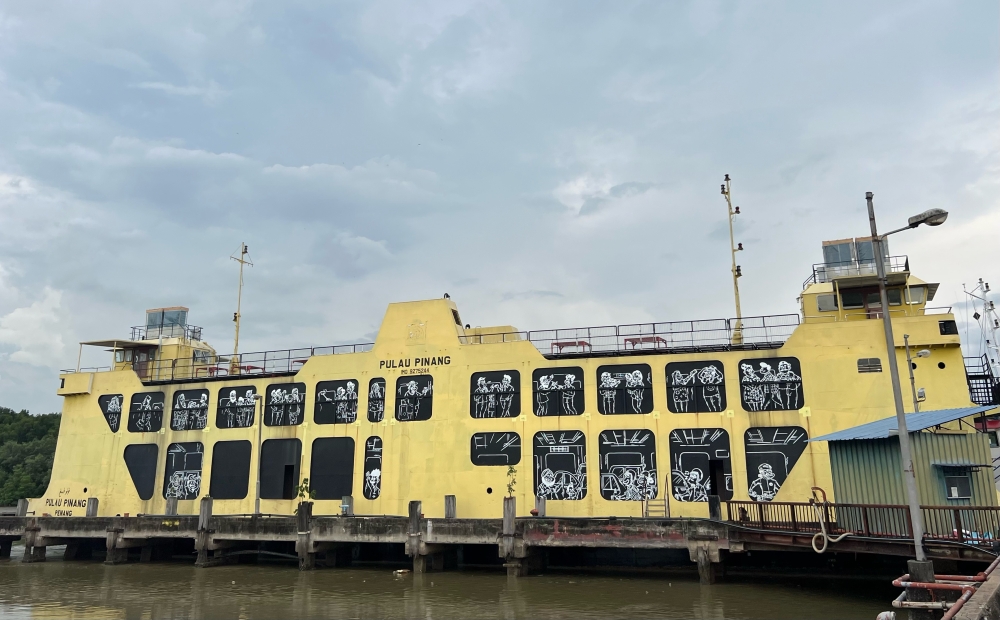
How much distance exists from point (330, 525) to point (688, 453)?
16.6m

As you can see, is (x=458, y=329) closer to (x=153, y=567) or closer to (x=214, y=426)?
(x=214, y=426)

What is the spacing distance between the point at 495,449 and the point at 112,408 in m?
25.1

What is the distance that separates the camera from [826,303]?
34.3m

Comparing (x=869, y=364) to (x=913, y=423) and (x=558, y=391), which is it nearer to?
(x=913, y=423)

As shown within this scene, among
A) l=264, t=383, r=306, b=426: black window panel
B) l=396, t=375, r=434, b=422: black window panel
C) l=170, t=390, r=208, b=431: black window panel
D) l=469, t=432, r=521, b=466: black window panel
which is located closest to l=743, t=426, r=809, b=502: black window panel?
l=469, t=432, r=521, b=466: black window panel

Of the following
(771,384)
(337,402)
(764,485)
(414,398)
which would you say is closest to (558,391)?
(414,398)

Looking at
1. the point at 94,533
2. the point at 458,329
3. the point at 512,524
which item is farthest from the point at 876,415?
the point at 94,533

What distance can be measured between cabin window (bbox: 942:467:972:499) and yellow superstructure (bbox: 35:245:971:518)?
8.85 meters

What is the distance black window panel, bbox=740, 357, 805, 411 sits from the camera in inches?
1249

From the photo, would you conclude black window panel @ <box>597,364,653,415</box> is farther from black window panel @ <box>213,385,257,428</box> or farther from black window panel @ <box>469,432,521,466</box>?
black window panel @ <box>213,385,257,428</box>

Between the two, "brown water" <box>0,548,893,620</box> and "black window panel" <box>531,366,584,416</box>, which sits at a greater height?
"black window panel" <box>531,366,584,416</box>

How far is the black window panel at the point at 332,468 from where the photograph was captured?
37250 mm

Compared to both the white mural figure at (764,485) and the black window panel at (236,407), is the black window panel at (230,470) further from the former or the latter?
the white mural figure at (764,485)

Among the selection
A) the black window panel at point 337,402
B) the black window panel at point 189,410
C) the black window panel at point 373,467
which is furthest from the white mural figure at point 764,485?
the black window panel at point 189,410
